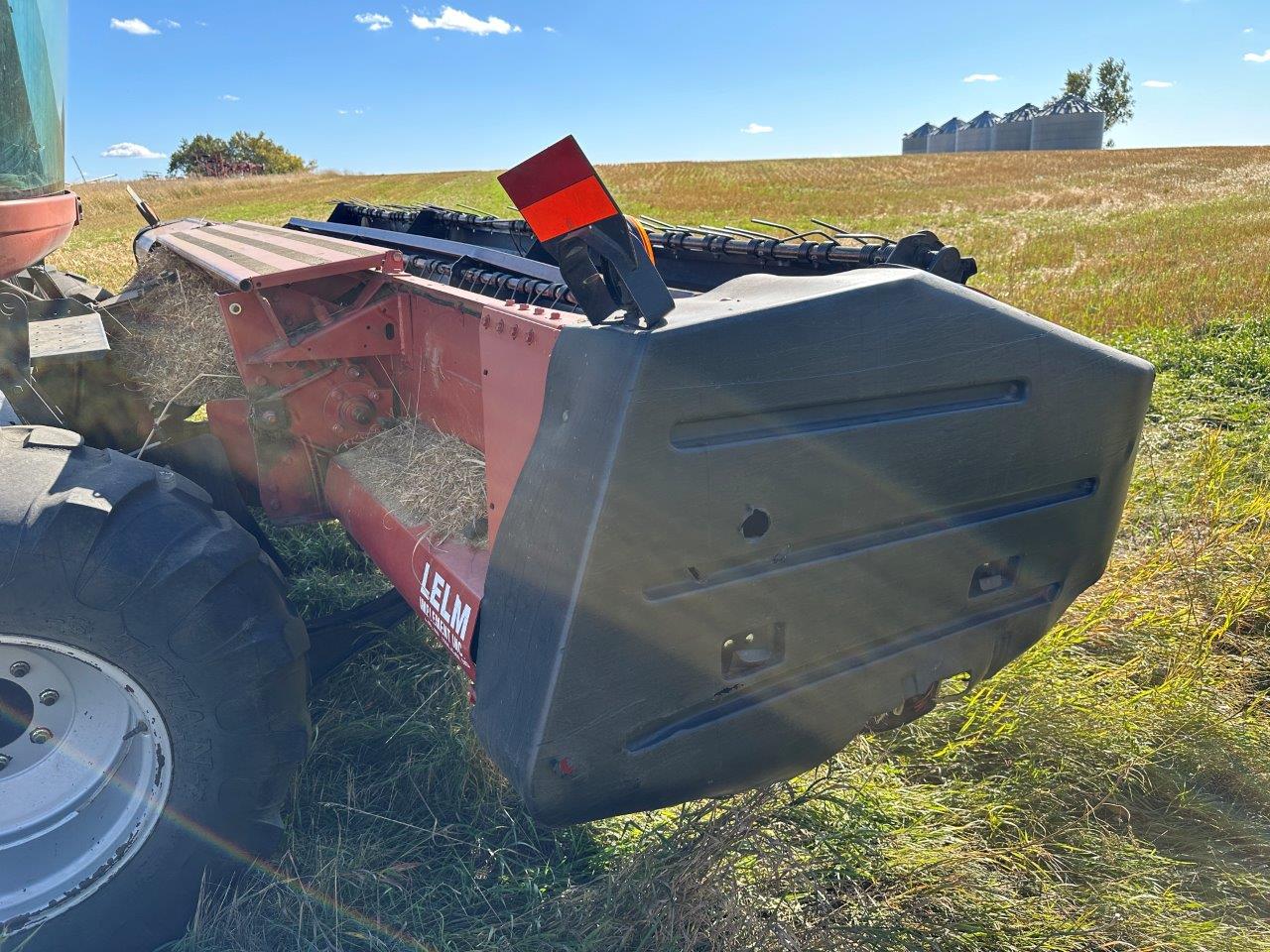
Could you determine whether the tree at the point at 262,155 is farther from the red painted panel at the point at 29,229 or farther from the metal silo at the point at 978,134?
the red painted panel at the point at 29,229

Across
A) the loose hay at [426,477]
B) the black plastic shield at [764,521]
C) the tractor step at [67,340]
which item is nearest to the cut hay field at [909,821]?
the black plastic shield at [764,521]

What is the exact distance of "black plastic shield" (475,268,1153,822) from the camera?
5.25 ft

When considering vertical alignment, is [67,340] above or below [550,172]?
below

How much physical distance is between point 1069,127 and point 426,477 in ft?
239

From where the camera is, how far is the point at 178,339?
3.47m

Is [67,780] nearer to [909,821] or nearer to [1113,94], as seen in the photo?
[909,821]

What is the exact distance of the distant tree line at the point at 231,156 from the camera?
6178 centimetres

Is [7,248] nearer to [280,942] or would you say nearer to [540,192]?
[540,192]

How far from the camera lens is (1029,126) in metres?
65.2

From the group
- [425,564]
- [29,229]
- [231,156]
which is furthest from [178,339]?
[231,156]

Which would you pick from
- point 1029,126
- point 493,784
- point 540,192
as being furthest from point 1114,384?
point 1029,126

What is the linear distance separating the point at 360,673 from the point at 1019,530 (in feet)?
7.36

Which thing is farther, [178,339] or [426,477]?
[178,339]

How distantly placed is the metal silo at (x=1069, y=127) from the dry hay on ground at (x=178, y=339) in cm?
7180
